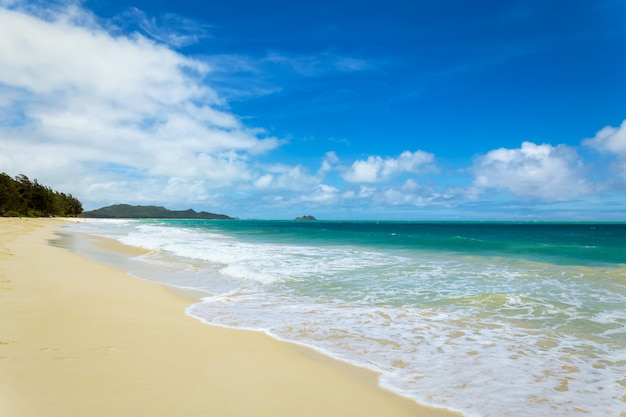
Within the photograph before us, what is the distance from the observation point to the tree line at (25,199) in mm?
72375

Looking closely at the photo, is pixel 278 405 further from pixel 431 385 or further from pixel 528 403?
pixel 528 403

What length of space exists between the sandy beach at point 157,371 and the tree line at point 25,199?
281 feet

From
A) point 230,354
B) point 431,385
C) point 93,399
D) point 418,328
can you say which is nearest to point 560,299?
point 418,328

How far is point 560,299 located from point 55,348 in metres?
11.4

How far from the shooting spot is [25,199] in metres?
83.9

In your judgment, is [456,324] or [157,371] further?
[456,324]

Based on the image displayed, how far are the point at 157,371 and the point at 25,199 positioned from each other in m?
103

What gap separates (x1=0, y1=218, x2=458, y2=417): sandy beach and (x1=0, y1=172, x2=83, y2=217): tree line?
281 ft

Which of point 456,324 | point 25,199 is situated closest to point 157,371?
point 456,324

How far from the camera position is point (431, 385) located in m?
4.53

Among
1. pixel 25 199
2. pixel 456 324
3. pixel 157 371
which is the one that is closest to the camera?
pixel 157 371

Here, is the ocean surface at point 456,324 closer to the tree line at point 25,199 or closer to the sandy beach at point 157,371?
the sandy beach at point 157,371

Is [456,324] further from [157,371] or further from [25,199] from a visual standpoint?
[25,199]

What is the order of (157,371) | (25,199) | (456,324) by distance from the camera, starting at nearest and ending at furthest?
1. (157,371)
2. (456,324)
3. (25,199)
